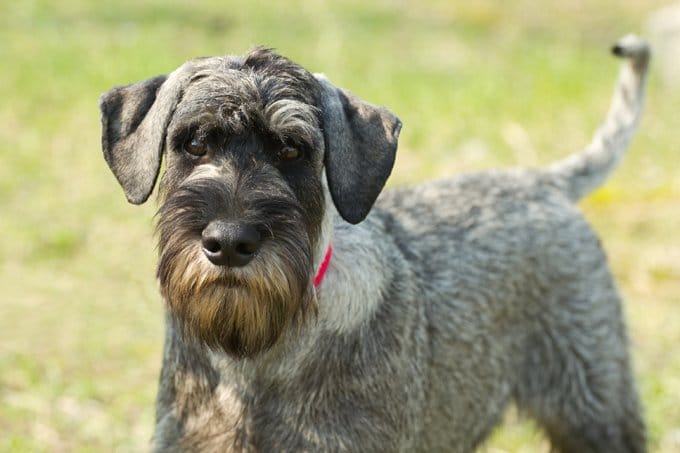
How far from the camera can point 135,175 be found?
12.6 feet

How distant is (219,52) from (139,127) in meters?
8.84

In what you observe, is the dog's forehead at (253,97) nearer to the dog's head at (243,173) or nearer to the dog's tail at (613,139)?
the dog's head at (243,173)

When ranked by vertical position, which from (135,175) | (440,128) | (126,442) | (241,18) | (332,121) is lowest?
(126,442)

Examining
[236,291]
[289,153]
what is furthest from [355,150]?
[236,291]

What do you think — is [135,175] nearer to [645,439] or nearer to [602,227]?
[645,439]

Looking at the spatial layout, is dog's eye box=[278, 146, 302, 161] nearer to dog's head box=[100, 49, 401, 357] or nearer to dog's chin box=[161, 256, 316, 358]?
dog's head box=[100, 49, 401, 357]

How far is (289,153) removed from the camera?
11.9ft

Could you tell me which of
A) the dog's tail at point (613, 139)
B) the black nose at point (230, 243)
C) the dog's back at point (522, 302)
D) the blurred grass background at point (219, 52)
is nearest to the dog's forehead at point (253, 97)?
the black nose at point (230, 243)

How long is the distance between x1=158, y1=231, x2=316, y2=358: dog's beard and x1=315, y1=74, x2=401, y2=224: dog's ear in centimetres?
29

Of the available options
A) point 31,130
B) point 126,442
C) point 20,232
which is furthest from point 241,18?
point 126,442

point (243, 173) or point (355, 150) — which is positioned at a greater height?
point (355, 150)

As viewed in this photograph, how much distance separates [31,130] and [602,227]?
207 inches

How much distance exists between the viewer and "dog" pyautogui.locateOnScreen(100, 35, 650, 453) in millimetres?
3457

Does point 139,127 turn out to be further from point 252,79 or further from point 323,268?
point 323,268
